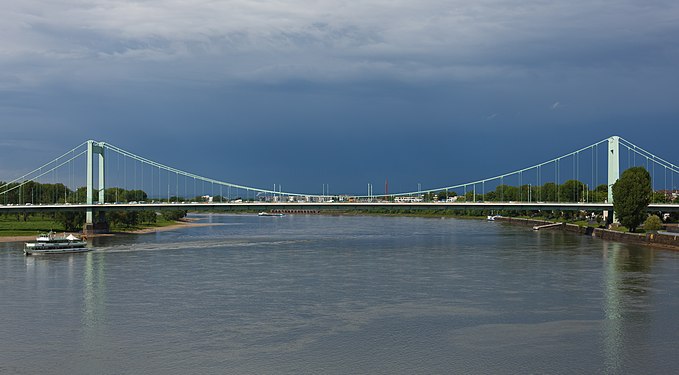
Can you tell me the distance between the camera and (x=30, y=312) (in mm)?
15914

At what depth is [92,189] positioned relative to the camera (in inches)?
1837

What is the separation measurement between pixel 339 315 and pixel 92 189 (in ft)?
114

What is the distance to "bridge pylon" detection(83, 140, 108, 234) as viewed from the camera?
4484 cm

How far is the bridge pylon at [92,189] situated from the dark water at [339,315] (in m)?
17.4

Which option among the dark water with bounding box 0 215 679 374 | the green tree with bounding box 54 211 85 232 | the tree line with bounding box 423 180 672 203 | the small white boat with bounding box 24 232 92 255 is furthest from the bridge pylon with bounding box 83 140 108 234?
the tree line with bounding box 423 180 672 203

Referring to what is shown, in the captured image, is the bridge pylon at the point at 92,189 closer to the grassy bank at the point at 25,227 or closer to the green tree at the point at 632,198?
the grassy bank at the point at 25,227

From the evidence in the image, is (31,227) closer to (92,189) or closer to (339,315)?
(92,189)

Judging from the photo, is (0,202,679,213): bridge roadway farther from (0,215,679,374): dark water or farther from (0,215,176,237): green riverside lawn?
(0,215,679,374): dark water

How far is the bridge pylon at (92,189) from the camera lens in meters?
44.8

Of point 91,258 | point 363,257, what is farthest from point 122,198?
point 363,257

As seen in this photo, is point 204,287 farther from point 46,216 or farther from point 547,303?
point 46,216

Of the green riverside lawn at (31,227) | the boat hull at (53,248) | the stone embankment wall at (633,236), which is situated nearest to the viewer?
the boat hull at (53,248)

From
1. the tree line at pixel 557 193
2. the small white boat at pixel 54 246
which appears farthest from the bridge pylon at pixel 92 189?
the tree line at pixel 557 193

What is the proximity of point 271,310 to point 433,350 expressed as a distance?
15.7ft
